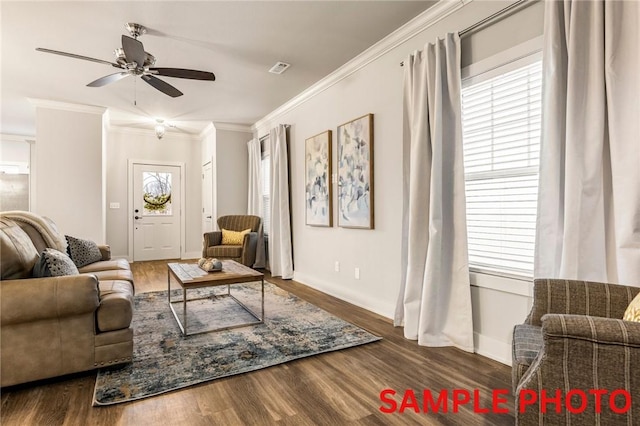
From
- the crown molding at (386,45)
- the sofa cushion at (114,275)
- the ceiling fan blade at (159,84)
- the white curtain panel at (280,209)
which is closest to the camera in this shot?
the crown molding at (386,45)

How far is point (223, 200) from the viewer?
6480 mm

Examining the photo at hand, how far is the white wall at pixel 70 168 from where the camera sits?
505 centimetres

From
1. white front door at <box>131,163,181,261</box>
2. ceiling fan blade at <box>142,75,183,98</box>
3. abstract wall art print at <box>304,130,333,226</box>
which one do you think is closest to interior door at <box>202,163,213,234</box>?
white front door at <box>131,163,181,261</box>

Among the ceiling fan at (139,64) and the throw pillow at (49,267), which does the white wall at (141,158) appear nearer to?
the ceiling fan at (139,64)

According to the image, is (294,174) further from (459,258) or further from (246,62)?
(459,258)

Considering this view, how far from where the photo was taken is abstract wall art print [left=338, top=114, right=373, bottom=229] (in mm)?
3494

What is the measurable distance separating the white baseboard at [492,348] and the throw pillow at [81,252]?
3741 mm

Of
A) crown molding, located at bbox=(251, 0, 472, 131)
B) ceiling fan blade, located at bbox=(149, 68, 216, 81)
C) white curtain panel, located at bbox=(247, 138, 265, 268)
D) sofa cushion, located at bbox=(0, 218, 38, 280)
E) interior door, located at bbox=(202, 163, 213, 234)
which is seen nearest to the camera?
sofa cushion, located at bbox=(0, 218, 38, 280)

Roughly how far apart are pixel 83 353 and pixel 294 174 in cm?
349

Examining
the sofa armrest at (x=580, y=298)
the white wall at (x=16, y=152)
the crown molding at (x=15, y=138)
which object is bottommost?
the sofa armrest at (x=580, y=298)

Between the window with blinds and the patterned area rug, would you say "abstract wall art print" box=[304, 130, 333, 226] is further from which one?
the window with blinds

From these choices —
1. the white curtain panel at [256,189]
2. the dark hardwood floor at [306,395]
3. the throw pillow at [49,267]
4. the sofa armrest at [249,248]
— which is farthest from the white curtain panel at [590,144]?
the white curtain panel at [256,189]

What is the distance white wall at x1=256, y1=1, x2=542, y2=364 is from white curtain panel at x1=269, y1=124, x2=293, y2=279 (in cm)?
11

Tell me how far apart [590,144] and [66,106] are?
6355mm
